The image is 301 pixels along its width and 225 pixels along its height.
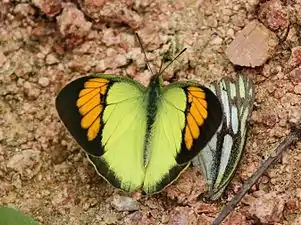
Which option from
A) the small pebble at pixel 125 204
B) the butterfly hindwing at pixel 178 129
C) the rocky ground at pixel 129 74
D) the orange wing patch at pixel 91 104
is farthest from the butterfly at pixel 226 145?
the orange wing patch at pixel 91 104

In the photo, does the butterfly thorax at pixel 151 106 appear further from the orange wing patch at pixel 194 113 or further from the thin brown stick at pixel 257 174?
→ the thin brown stick at pixel 257 174

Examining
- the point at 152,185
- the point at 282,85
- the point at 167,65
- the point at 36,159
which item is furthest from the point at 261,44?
the point at 36,159

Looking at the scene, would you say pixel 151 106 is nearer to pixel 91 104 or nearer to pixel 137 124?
pixel 137 124

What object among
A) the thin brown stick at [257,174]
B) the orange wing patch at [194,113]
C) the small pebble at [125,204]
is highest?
the orange wing patch at [194,113]

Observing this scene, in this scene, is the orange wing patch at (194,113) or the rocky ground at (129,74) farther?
the rocky ground at (129,74)

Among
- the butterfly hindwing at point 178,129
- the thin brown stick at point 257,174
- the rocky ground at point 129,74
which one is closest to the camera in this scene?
the butterfly hindwing at point 178,129

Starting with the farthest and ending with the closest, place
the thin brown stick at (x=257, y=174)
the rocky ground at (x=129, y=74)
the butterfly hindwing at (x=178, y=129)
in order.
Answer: the rocky ground at (x=129, y=74) → the thin brown stick at (x=257, y=174) → the butterfly hindwing at (x=178, y=129)

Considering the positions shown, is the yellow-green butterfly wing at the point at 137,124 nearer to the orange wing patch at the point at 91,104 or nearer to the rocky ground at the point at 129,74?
the orange wing patch at the point at 91,104

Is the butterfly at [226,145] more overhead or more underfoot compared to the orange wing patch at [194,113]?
more underfoot
